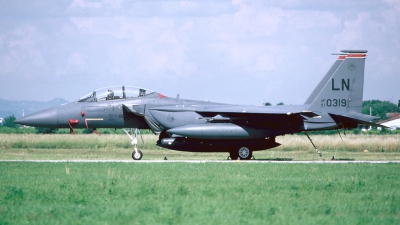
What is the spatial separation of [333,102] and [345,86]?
768 mm

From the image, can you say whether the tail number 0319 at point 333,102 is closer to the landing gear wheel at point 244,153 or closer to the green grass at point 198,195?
the landing gear wheel at point 244,153

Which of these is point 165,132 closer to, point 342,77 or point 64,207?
point 342,77

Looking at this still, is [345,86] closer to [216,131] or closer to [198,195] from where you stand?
[216,131]

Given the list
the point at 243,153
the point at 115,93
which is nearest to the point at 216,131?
the point at 243,153

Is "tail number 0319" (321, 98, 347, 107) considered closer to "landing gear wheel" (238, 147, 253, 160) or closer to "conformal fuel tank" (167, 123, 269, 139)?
"conformal fuel tank" (167, 123, 269, 139)

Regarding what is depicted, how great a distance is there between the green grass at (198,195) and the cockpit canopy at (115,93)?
6.10 metres

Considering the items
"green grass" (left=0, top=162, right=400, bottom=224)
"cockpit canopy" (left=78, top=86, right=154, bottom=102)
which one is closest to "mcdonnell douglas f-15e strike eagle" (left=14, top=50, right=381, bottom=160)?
"cockpit canopy" (left=78, top=86, right=154, bottom=102)

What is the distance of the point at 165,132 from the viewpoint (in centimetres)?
2383

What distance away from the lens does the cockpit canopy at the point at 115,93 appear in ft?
77.4

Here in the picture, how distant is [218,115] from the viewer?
74.8 feet

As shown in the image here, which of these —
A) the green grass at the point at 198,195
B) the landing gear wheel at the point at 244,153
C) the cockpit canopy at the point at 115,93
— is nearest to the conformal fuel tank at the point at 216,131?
the landing gear wheel at the point at 244,153

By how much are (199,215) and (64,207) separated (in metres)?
2.42

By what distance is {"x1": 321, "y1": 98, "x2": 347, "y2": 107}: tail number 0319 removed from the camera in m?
23.3

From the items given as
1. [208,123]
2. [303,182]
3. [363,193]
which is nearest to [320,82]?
[208,123]
